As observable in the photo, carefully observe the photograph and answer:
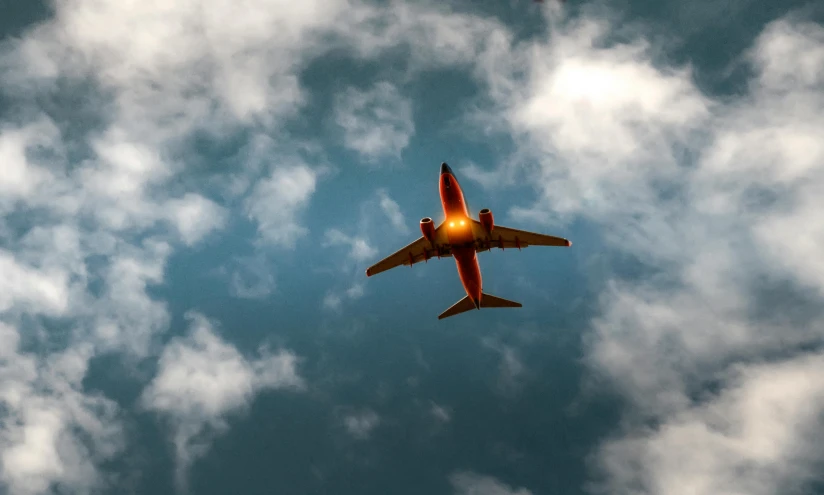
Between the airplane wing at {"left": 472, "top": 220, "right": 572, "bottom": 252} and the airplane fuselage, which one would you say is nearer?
the airplane fuselage

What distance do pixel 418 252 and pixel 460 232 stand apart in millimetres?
6046

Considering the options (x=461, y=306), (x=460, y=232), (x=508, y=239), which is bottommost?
(x=461, y=306)

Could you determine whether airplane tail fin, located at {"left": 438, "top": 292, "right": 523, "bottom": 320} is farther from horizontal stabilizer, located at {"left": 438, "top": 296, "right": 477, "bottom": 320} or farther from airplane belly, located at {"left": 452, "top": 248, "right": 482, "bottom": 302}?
airplane belly, located at {"left": 452, "top": 248, "right": 482, "bottom": 302}

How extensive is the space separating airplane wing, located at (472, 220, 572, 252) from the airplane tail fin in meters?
7.19

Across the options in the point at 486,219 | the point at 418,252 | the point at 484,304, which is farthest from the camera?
the point at 484,304

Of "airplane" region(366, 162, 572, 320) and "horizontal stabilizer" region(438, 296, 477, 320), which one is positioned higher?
"airplane" region(366, 162, 572, 320)

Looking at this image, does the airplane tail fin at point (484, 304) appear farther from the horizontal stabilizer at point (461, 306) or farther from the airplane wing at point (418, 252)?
the airplane wing at point (418, 252)

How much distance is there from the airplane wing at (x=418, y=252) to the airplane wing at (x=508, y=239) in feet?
10.9

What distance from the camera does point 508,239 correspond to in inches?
2788

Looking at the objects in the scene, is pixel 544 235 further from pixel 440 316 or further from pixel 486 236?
pixel 440 316

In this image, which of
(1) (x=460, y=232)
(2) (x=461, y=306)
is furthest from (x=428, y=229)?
(2) (x=461, y=306)

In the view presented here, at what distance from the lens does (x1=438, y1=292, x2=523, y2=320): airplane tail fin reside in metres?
75.2

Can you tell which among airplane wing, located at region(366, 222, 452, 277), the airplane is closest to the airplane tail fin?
the airplane

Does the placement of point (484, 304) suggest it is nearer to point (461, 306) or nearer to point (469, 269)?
point (461, 306)
